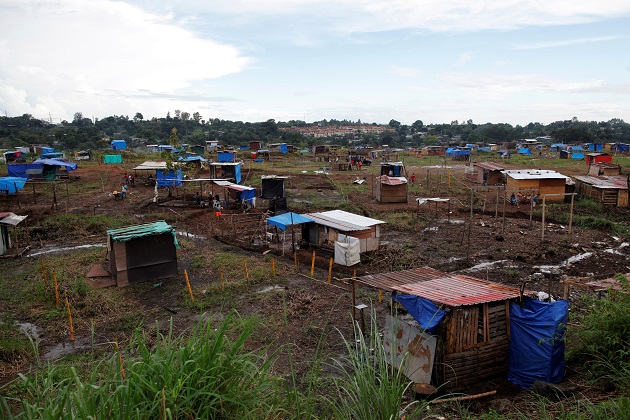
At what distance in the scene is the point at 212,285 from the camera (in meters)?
13.5

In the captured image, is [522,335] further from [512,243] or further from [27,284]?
[27,284]

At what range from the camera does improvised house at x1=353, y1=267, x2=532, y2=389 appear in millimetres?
8219

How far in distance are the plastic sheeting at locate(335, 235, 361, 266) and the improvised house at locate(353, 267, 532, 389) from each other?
22.4 ft

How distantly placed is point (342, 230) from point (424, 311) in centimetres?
814

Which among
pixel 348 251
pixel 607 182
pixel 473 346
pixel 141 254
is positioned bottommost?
pixel 348 251

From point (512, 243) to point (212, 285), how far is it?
41.0 ft

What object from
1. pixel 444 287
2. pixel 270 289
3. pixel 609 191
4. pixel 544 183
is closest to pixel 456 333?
pixel 444 287

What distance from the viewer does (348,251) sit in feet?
52.4

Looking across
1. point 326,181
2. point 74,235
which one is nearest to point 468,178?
point 326,181

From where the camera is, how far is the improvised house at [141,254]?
547 inches

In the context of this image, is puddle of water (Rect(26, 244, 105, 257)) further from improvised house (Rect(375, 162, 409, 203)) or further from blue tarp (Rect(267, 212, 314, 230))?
improvised house (Rect(375, 162, 409, 203))

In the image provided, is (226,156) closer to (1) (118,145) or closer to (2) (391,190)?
(2) (391,190)

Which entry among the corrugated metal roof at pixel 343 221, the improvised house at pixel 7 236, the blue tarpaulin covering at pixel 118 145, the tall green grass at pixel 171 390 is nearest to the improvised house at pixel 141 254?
the improvised house at pixel 7 236

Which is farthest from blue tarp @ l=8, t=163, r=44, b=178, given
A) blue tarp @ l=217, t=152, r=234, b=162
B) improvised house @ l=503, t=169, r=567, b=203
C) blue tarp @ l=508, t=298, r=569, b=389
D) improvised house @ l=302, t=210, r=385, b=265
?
blue tarp @ l=508, t=298, r=569, b=389
